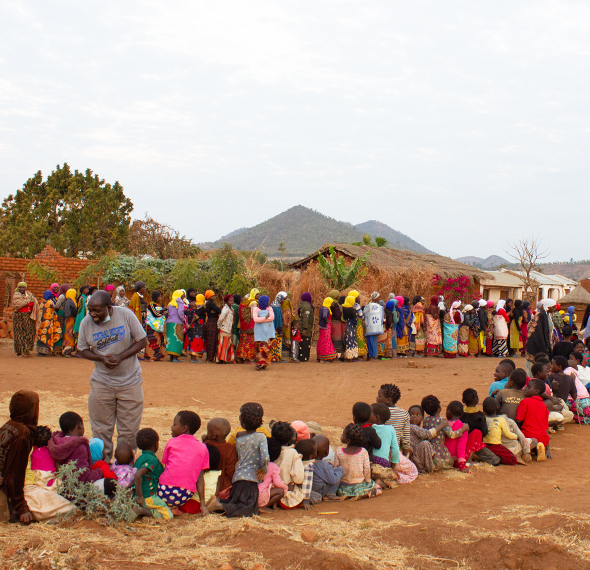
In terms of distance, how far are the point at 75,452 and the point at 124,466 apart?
0.43 m

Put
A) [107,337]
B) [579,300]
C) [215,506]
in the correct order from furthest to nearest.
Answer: [579,300], [107,337], [215,506]

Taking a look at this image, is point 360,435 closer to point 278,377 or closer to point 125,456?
point 125,456

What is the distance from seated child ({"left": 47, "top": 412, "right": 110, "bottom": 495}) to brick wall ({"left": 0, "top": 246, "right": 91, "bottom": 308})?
14053 millimetres

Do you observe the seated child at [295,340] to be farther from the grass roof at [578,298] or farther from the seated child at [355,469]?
the grass roof at [578,298]

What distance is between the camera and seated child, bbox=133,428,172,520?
167 inches

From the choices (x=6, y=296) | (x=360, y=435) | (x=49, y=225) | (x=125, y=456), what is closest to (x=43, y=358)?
(x=6, y=296)

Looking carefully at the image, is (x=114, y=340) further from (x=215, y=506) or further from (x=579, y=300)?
(x=579, y=300)

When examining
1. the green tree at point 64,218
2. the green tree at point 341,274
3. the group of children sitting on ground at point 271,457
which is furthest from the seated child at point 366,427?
the green tree at point 64,218

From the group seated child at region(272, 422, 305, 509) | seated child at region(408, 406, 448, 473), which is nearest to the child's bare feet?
seated child at region(272, 422, 305, 509)

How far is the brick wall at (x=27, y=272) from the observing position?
57.4ft

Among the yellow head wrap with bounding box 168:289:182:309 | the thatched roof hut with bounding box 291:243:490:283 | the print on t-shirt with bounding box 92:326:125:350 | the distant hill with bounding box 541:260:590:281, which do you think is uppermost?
the distant hill with bounding box 541:260:590:281

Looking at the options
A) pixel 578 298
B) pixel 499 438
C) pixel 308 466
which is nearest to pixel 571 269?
pixel 578 298

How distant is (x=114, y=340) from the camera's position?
4863mm

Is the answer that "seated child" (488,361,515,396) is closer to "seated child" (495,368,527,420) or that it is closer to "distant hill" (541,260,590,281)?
"seated child" (495,368,527,420)
